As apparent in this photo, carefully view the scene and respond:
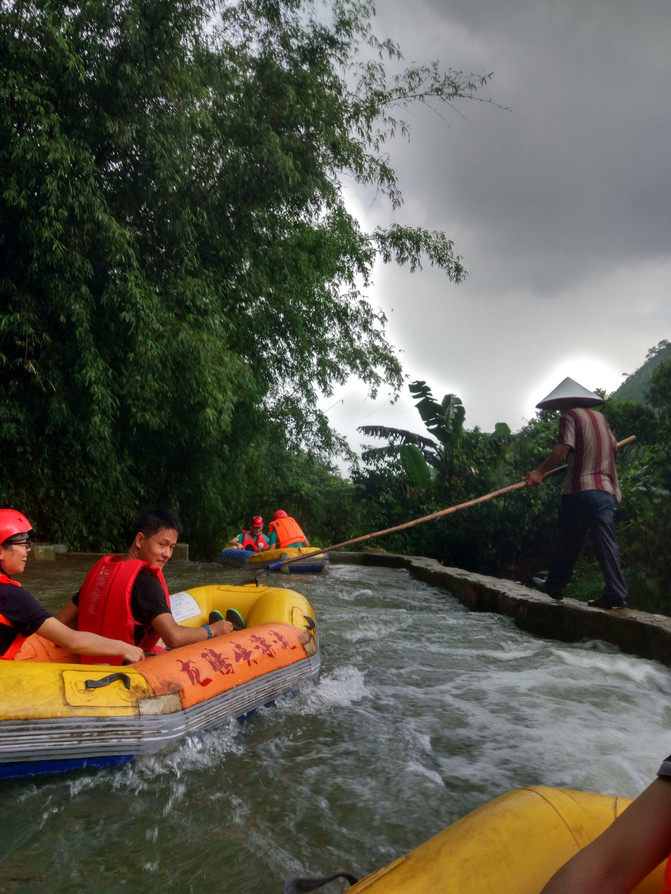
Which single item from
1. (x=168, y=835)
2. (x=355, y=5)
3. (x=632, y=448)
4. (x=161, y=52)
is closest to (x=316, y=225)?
(x=355, y=5)

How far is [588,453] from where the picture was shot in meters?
4.83

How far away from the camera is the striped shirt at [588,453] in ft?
15.8

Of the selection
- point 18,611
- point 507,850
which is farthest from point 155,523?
point 507,850

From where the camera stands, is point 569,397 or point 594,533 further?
point 569,397

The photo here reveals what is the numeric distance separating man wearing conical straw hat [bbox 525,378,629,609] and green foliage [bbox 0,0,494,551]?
467cm

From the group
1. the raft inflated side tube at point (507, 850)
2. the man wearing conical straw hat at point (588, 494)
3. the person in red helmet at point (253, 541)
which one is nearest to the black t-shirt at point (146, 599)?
the raft inflated side tube at point (507, 850)

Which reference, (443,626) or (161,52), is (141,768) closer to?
(443,626)

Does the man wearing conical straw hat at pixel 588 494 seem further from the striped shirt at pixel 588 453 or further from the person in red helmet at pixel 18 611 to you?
the person in red helmet at pixel 18 611

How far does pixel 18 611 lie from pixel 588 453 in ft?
12.5

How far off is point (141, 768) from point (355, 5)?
11.4 m

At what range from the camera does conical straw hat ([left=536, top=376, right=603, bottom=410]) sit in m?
5.12

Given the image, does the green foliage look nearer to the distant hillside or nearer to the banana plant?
the banana plant

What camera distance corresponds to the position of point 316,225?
12211 mm

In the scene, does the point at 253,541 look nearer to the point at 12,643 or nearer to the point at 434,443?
the point at 434,443
